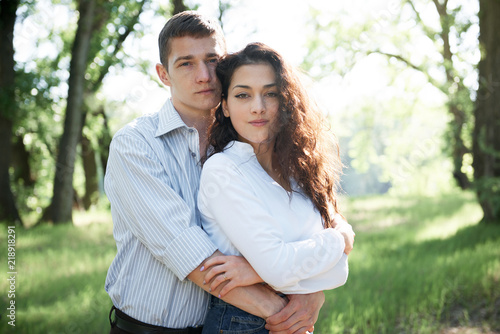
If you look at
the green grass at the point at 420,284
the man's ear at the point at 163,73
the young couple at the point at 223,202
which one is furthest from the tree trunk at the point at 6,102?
the young couple at the point at 223,202

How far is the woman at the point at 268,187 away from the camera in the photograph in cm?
182

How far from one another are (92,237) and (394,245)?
5.43 metres

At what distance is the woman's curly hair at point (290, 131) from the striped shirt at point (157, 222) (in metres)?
0.20

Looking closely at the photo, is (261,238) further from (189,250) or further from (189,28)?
(189,28)

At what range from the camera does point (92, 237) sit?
8648 millimetres

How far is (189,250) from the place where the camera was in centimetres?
184

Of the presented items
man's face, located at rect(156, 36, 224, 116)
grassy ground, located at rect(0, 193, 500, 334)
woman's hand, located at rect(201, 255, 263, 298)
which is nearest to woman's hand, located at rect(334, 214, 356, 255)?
woman's hand, located at rect(201, 255, 263, 298)

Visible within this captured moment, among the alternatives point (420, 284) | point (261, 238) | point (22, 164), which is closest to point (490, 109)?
point (420, 284)

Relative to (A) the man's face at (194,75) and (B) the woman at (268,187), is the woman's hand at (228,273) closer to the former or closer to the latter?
(B) the woman at (268,187)

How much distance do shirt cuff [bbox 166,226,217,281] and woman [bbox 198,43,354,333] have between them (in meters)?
0.06

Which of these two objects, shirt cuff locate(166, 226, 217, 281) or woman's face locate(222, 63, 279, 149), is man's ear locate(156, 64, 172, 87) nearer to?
woman's face locate(222, 63, 279, 149)

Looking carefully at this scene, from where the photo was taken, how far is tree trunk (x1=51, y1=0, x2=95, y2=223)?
1030 cm

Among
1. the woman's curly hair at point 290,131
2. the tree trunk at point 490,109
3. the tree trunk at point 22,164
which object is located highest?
the woman's curly hair at point 290,131

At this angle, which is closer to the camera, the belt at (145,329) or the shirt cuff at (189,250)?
the shirt cuff at (189,250)
